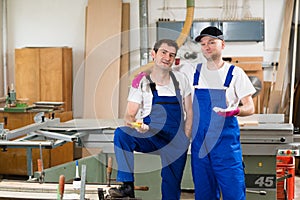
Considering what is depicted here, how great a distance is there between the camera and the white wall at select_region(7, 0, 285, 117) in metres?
4.64

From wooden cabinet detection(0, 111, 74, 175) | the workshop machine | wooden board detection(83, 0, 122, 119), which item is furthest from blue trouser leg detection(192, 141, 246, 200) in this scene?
wooden board detection(83, 0, 122, 119)

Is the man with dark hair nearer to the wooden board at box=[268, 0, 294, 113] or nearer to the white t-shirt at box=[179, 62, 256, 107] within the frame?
the white t-shirt at box=[179, 62, 256, 107]

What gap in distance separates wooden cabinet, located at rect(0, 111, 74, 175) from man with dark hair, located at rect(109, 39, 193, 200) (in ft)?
7.06

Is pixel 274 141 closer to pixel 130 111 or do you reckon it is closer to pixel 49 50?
pixel 130 111

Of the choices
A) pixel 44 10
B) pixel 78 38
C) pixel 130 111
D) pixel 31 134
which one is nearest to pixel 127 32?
pixel 78 38

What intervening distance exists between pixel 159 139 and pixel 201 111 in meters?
0.23

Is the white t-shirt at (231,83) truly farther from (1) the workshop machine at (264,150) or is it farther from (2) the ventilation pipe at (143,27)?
(2) the ventilation pipe at (143,27)

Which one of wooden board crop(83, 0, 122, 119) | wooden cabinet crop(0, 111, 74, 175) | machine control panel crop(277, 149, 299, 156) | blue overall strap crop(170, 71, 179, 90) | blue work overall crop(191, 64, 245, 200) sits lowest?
wooden cabinet crop(0, 111, 74, 175)

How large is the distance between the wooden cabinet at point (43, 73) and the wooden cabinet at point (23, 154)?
36cm

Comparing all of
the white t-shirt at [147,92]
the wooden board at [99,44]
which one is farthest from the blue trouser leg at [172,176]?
the wooden board at [99,44]

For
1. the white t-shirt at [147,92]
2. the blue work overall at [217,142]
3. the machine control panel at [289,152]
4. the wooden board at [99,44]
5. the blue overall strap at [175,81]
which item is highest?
the wooden board at [99,44]

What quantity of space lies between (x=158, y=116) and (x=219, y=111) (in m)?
0.27

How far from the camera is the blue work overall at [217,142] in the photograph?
2.04 m

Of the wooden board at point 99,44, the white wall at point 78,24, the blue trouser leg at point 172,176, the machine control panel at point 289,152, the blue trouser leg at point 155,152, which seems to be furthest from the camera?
the white wall at point 78,24
